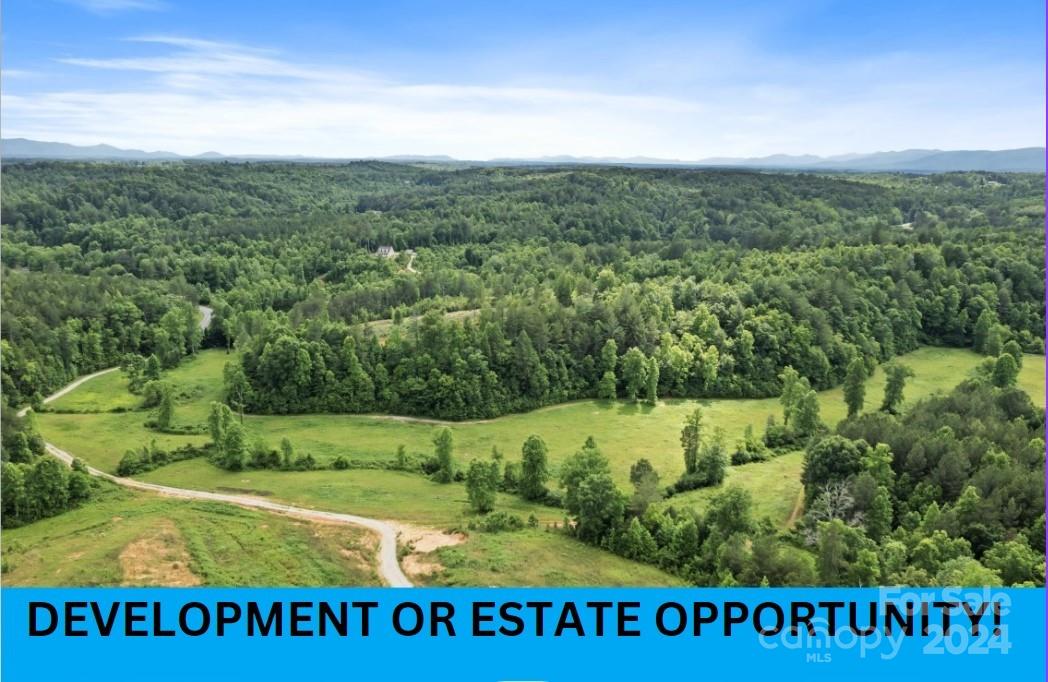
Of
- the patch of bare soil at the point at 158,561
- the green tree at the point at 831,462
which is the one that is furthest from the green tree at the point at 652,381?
the patch of bare soil at the point at 158,561

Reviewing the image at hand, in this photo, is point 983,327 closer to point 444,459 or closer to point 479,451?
point 479,451

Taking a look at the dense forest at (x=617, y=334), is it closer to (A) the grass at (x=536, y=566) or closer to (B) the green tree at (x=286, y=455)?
(B) the green tree at (x=286, y=455)

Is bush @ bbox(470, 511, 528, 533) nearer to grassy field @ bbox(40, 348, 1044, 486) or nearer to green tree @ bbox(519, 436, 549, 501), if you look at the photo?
green tree @ bbox(519, 436, 549, 501)

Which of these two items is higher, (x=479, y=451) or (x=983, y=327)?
(x=983, y=327)

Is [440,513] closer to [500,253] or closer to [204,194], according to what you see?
[500,253]

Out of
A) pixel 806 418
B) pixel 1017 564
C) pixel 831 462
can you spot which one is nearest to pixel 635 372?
pixel 806 418

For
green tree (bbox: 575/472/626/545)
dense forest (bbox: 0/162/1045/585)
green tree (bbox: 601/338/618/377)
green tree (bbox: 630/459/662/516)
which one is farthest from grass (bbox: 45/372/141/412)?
green tree (bbox: 630/459/662/516)
